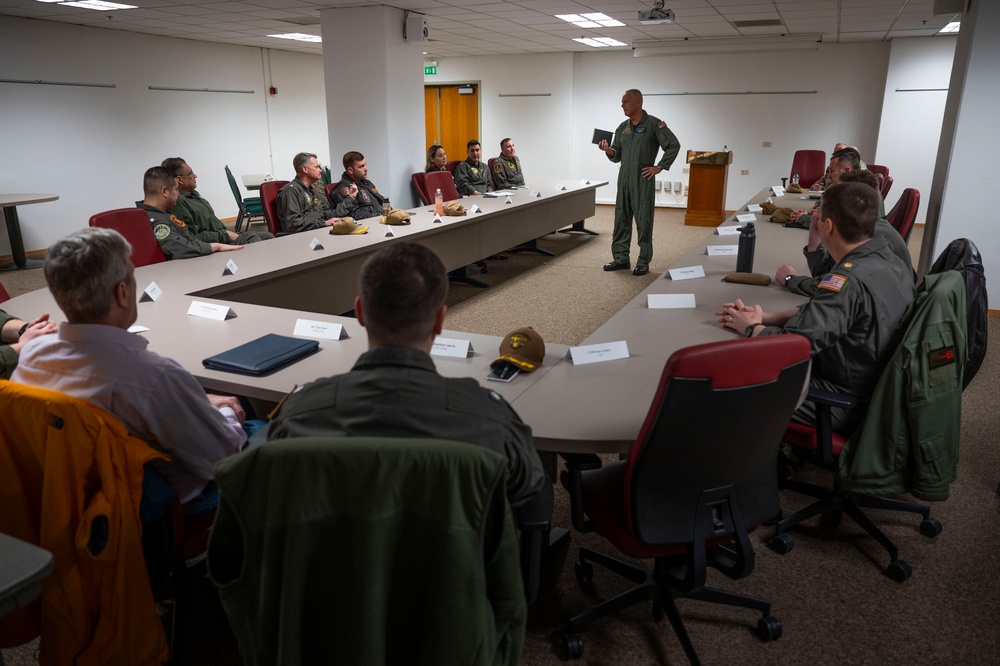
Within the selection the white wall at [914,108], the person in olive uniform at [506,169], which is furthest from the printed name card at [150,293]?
the white wall at [914,108]

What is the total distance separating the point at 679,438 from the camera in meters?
1.51

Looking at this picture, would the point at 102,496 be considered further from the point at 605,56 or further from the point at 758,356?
the point at 605,56

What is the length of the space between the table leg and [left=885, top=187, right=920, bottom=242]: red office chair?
7578 millimetres

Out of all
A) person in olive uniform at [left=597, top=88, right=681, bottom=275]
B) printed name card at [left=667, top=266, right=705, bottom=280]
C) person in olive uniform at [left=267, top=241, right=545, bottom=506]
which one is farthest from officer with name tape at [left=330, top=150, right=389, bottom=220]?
person in olive uniform at [left=267, top=241, right=545, bottom=506]

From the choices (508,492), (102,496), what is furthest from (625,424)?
(102,496)

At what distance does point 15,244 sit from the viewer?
691 centimetres

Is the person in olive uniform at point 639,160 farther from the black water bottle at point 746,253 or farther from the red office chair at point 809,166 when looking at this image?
the red office chair at point 809,166

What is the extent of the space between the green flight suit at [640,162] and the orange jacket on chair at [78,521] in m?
5.46

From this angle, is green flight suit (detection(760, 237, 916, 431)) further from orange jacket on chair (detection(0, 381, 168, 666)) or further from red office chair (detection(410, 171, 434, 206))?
red office chair (detection(410, 171, 434, 206))

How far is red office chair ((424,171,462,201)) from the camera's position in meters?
6.47

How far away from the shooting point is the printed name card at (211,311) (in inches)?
104

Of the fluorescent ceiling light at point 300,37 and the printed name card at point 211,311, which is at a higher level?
the fluorescent ceiling light at point 300,37

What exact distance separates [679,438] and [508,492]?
433 mm

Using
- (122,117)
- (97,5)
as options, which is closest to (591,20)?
(97,5)
